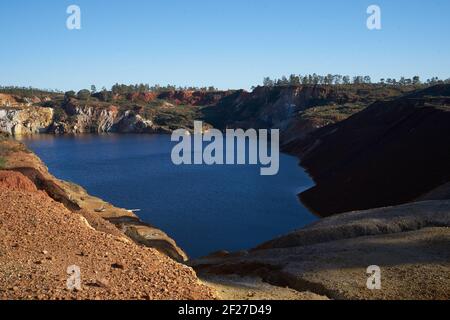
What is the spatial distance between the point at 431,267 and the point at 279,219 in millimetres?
23828

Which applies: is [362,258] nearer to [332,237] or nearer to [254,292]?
[332,237]

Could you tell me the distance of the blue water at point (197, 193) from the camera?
122ft

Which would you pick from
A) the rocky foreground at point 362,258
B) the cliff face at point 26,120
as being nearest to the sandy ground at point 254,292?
the rocky foreground at point 362,258

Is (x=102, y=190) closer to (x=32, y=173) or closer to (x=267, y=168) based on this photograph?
(x=32, y=173)

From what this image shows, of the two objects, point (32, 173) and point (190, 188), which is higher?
point (32, 173)

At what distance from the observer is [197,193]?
168 feet

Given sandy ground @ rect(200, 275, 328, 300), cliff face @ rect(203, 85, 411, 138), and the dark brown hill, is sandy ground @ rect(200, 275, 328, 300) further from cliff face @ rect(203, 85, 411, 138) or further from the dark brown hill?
cliff face @ rect(203, 85, 411, 138)

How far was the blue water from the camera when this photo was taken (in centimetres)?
3707

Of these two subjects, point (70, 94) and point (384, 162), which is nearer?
point (384, 162)

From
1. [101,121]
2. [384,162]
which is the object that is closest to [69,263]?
[384,162]

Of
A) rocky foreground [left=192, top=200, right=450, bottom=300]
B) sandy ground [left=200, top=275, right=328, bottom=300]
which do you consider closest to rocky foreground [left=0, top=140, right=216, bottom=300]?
sandy ground [left=200, top=275, right=328, bottom=300]

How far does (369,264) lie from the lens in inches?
730

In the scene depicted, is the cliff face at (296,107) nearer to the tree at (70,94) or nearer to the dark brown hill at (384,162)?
the dark brown hill at (384,162)
